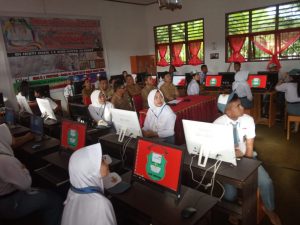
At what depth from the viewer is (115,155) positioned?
10.5 ft

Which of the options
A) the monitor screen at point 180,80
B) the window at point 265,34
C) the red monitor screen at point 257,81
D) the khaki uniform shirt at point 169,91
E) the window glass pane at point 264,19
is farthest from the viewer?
the monitor screen at point 180,80

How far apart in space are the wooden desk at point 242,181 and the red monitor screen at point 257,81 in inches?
158

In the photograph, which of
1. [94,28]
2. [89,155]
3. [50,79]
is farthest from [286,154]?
[94,28]

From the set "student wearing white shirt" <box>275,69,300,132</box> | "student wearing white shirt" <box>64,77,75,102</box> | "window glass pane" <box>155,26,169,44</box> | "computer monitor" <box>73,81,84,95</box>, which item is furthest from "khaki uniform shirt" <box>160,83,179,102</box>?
"window glass pane" <box>155,26,169,44</box>

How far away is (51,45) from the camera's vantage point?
7.08 meters

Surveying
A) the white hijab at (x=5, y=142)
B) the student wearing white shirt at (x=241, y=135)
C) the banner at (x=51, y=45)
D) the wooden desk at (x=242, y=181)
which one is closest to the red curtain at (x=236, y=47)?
the banner at (x=51, y=45)

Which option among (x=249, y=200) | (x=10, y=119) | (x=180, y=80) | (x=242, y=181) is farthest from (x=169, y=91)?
(x=242, y=181)

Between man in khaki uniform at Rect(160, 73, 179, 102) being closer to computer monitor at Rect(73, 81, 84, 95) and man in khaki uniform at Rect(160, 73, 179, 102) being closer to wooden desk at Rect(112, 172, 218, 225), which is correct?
computer monitor at Rect(73, 81, 84, 95)

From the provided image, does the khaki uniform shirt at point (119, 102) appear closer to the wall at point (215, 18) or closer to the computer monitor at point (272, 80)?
the computer monitor at point (272, 80)

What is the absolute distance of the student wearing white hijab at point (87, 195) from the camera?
4.92 feet

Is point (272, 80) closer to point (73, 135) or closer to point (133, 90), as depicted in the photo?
point (133, 90)

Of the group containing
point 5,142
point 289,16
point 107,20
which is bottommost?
point 5,142

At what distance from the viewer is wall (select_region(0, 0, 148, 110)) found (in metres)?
6.36

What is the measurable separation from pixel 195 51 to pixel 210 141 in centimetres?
694
